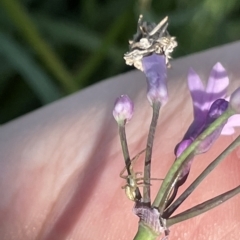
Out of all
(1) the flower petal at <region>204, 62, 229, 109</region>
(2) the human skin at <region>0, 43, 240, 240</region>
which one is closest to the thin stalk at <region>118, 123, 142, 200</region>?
(1) the flower petal at <region>204, 62, 229, 109</region>

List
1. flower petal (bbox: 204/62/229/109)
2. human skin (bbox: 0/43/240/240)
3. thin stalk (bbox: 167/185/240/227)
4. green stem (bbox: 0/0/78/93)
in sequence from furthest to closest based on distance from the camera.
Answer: green stem (bbox: 0/0/78/93)
human skin (bbox: 0/43/240/240)
flower petal (bbox: 204/62/229/109)
thin stalk (bbox: 167/185/240/227)

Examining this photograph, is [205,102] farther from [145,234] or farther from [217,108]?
[145,234]

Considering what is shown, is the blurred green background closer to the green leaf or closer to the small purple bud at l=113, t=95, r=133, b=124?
the green leaf

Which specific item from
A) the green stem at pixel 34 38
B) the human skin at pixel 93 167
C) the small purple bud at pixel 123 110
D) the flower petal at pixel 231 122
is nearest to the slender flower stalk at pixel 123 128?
the small purple bud at pixel 123 110

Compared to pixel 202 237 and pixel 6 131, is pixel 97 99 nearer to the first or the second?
pixel 6 131

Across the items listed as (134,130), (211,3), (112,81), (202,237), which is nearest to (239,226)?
(202,237)

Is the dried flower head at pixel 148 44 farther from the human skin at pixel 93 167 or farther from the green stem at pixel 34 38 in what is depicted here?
the green stem at pixel 34 38

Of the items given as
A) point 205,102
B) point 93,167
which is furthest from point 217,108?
point 93,167
